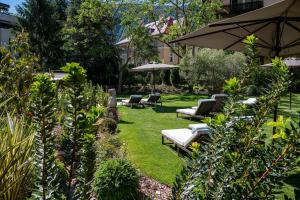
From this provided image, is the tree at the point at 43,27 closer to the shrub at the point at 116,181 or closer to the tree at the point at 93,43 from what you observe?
the tree at the point at 93,43

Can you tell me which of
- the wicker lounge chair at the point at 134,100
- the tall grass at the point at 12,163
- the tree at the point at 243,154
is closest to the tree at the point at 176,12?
the wicker lounge chair at the point at 134,100

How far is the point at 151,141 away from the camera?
9336 mm

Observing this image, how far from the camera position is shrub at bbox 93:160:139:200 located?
466 centimetres

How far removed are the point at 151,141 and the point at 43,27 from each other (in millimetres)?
27156

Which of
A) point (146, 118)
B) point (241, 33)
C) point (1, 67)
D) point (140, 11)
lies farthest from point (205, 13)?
point (1, 67)

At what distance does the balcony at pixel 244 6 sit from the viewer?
32.2 meters

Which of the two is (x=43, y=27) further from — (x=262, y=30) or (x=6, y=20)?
(x=262, y=30)

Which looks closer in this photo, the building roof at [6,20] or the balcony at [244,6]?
the balcony at [244,6]

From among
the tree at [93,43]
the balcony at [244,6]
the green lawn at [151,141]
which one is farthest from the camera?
the balcony at [244,6]

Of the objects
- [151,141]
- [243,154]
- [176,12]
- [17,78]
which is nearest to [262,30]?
[151,141]

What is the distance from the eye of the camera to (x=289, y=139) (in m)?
1.10

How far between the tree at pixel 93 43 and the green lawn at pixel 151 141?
1545 centimetres

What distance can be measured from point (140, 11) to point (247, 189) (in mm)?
30383

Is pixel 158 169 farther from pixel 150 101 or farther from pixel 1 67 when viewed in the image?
pixel 150 101
